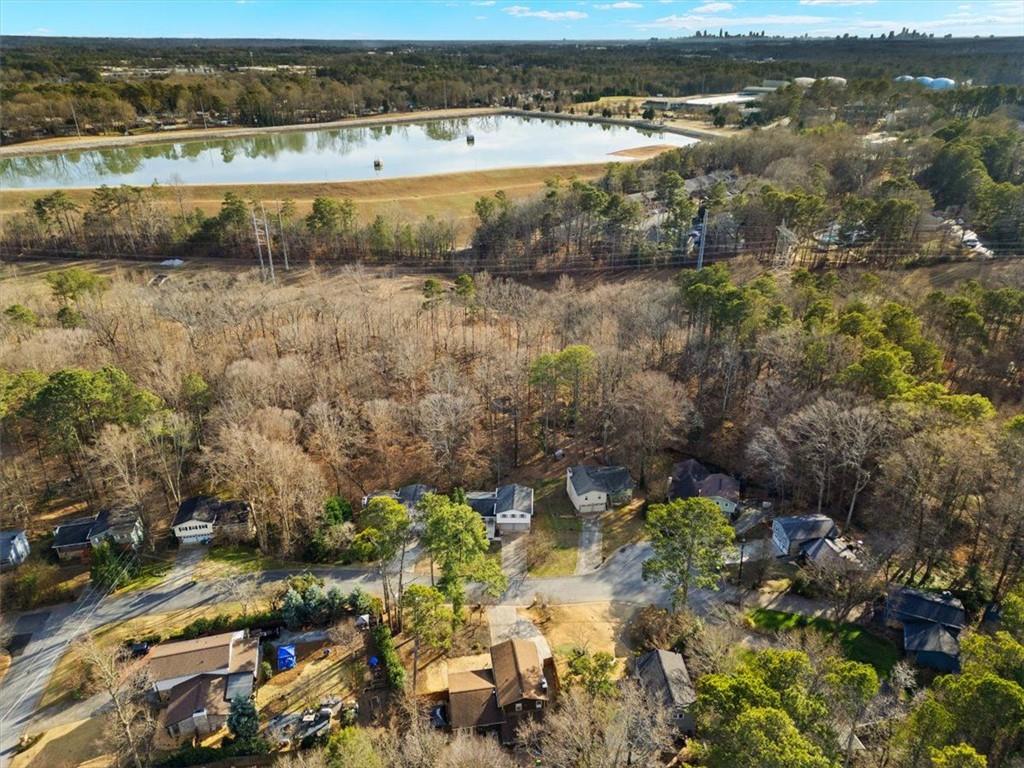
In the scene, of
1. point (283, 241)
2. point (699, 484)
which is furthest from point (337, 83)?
point (699, 484)

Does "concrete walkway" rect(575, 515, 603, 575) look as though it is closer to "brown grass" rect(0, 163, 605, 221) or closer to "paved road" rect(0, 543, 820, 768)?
"paved road" rect(0, 543, 820, 768)

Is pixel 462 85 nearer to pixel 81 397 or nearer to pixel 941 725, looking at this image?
pixel 81 397

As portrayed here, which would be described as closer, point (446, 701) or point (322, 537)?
point (446, 701)

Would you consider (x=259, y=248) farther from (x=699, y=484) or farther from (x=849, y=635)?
(x=849, y=635)

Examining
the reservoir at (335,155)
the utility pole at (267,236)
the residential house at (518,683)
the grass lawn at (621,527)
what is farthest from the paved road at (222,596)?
the reservoir at (335,155)

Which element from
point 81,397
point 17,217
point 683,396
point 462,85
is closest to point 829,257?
point 683,396

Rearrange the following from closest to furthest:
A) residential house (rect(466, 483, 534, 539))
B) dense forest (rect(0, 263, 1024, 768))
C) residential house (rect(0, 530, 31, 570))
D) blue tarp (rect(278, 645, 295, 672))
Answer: dense forest (rect(0, 263, 1024, 768))
blue tarp (rect(278, 645, 295, 672))
residential house (rect(0, 530, 31, 570))
residential house (rect(466, 483, 534, 539))

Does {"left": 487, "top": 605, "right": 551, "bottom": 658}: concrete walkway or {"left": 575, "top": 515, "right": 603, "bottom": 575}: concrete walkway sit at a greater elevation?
{"left": 575, "top": 515, "right": 603, "bottom": 575}: concrete walkway

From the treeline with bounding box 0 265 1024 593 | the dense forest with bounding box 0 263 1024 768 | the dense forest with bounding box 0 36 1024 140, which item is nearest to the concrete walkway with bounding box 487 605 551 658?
the dense forest with bounding box 0 263 1024 768
